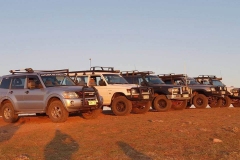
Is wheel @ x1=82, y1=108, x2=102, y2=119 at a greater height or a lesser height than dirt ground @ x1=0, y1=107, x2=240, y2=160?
greater

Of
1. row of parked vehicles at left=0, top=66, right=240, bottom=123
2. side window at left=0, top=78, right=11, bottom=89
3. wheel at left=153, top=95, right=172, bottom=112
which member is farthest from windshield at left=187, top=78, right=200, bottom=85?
side window at left=0, top=78, right=11, bottom=89

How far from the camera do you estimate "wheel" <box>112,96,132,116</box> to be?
16906 mm

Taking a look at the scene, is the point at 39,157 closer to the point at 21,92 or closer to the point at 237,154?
the point at 237,154

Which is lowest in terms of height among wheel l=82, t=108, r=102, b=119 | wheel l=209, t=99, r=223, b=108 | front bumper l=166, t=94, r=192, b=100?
wheel l=82, t=108, r=102, b=119

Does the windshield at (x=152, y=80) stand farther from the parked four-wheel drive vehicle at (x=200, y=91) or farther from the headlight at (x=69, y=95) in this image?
the headlight at (x=69, y=95)

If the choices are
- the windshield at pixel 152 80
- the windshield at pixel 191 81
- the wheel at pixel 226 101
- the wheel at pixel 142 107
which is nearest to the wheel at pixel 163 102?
the windshield at pixel 152 80

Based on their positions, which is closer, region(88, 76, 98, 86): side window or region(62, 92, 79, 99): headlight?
region(62, 92, 79, 99): headlight

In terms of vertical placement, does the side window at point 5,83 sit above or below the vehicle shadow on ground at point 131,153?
above

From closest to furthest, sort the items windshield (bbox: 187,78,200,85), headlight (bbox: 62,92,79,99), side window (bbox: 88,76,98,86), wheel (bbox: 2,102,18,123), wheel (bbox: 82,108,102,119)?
headlight (bbox: 62,92,79,99) < wheel (bbox: 2,102,18,123) < wheel (bbox: 82,108,102,119) < side window (bbox: 88,76,98,86) < windshield (bbox: 187,78,200,85)

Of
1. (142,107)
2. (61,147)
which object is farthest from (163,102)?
(61,147)

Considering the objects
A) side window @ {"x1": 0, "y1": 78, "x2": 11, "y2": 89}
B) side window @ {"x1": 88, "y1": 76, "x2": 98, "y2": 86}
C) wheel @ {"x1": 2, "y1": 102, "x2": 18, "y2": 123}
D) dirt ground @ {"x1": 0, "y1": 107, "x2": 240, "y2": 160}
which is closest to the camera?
dirt ground @ {"x1": 0, "y1": 107, "x2": 240, "y2": 160}

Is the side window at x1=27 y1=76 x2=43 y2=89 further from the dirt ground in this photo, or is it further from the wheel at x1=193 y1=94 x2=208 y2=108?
the wheel at x1=193 y1=94 x2=208 y2=108

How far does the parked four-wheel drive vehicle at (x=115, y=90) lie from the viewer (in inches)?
672

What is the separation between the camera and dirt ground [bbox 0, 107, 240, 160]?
802 cm
